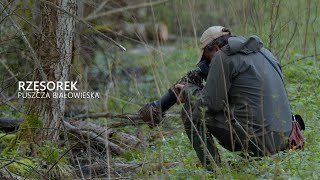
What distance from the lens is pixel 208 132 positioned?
5.57 meters

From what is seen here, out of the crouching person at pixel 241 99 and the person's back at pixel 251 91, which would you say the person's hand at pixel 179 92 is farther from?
the person's back at pixel 251 91

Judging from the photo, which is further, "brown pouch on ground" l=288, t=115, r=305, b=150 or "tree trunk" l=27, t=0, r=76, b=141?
"tree trunk" l=27, t=0, r=76, b=141

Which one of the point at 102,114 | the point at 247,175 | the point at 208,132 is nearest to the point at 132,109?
the point at 102,114

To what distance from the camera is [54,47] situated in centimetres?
597

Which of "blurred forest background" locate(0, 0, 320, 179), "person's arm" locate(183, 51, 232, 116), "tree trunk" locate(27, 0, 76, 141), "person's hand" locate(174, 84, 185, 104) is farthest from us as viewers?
"tree trunk" locate(27, 0, 76, 141)

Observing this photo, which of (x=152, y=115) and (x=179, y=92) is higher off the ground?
(x=179, y=92)

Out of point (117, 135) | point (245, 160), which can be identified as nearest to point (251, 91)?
point (245, 160)

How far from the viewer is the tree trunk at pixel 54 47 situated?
19.9ft

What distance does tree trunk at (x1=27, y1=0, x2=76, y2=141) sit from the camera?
607 centimetres

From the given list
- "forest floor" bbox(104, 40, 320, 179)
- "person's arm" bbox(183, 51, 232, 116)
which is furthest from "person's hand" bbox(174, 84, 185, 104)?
"forest floor" bbox(104, 40, 320, 179)

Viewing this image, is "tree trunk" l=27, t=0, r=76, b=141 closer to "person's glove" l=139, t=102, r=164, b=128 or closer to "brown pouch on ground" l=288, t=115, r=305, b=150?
"person's glove" l=139, t=102, r=164, b=128

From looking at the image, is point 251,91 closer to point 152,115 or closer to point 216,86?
point 216,86

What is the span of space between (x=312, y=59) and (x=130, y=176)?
5181 mm

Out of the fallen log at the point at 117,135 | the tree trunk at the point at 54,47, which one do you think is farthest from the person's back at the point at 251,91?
the fallen log at the point at 117,135
